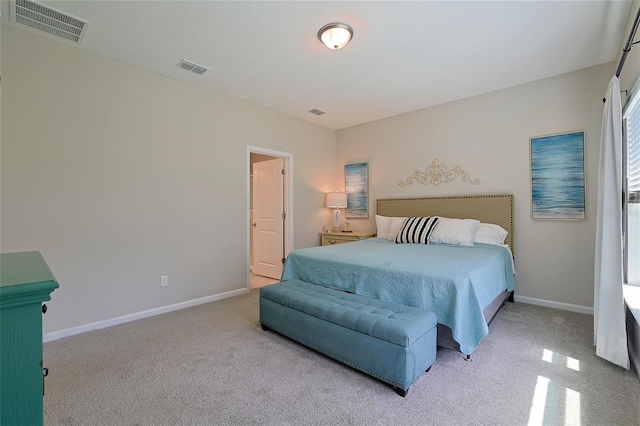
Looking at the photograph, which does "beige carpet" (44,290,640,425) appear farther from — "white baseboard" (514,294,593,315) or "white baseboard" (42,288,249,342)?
"white baseboard" (514,294,593,315)

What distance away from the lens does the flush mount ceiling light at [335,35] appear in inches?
96.3

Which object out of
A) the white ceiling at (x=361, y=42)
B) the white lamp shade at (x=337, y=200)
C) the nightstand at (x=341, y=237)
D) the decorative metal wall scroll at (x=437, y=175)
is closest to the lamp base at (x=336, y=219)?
the white lamp shade at (x=337, y=200)

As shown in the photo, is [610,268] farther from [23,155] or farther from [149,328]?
[23,155]

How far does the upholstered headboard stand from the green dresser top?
414 centimetres

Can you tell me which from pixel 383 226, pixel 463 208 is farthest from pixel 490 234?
pixel 383 226

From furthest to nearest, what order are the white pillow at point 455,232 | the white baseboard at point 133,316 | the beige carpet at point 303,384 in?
1. the white pillow at point 455,232
2. the white baseboard at point 133,316
3. the beige carpet at point 303,384

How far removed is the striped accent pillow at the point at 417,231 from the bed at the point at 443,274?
0.67 ft

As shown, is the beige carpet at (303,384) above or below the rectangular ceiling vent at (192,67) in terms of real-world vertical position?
below

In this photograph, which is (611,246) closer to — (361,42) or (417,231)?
(417,231)

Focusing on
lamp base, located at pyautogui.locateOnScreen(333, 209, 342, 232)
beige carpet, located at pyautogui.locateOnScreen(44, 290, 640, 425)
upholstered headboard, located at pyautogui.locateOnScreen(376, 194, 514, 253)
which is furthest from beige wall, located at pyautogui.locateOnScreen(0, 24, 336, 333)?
upholstered headboard, located at pyautogui.locateOnScreen(376, 194, 514, 253)

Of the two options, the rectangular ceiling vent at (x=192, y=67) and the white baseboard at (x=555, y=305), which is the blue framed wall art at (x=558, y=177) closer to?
the white baseboard at (x=555, y=305)

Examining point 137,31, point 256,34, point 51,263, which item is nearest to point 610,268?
point 256,34

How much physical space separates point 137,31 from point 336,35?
5.58ft

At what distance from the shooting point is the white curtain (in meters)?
2.14
